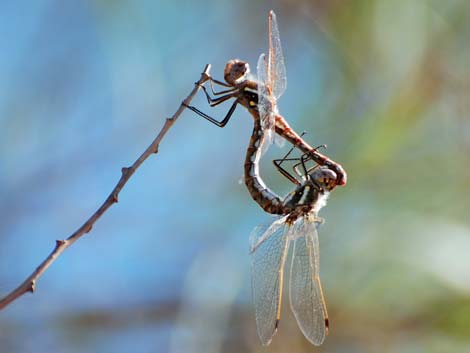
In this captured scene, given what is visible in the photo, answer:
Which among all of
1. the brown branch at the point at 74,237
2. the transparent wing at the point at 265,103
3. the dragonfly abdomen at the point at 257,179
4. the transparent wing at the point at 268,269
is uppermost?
the transparent wing at the point at 265,103

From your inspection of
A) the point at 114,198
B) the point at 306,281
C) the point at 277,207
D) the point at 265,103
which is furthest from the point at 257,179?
the point at 114,198

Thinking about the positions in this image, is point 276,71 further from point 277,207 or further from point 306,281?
point 306,281

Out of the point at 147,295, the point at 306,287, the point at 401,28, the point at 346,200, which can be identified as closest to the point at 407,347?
the point at 346,200

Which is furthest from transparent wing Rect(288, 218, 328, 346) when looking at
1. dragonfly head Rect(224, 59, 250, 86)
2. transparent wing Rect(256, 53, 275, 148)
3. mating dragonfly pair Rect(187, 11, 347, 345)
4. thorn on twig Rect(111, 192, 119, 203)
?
thorn on twig Rect(111, 192, 119, 203)

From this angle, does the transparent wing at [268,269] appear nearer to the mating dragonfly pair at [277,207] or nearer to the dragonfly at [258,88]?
the mating dragonfly pair at [277,207]

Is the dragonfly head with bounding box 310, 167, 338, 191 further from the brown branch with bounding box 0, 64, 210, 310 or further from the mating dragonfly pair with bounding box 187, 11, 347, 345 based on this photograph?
the brown branch with bounding box 0, 64, 210, 310

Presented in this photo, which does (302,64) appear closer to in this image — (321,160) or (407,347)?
(321,160)

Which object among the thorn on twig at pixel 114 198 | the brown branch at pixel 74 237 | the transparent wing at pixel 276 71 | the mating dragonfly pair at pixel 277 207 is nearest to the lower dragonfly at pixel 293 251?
the mating dragonfly pair at pixel 277 207
